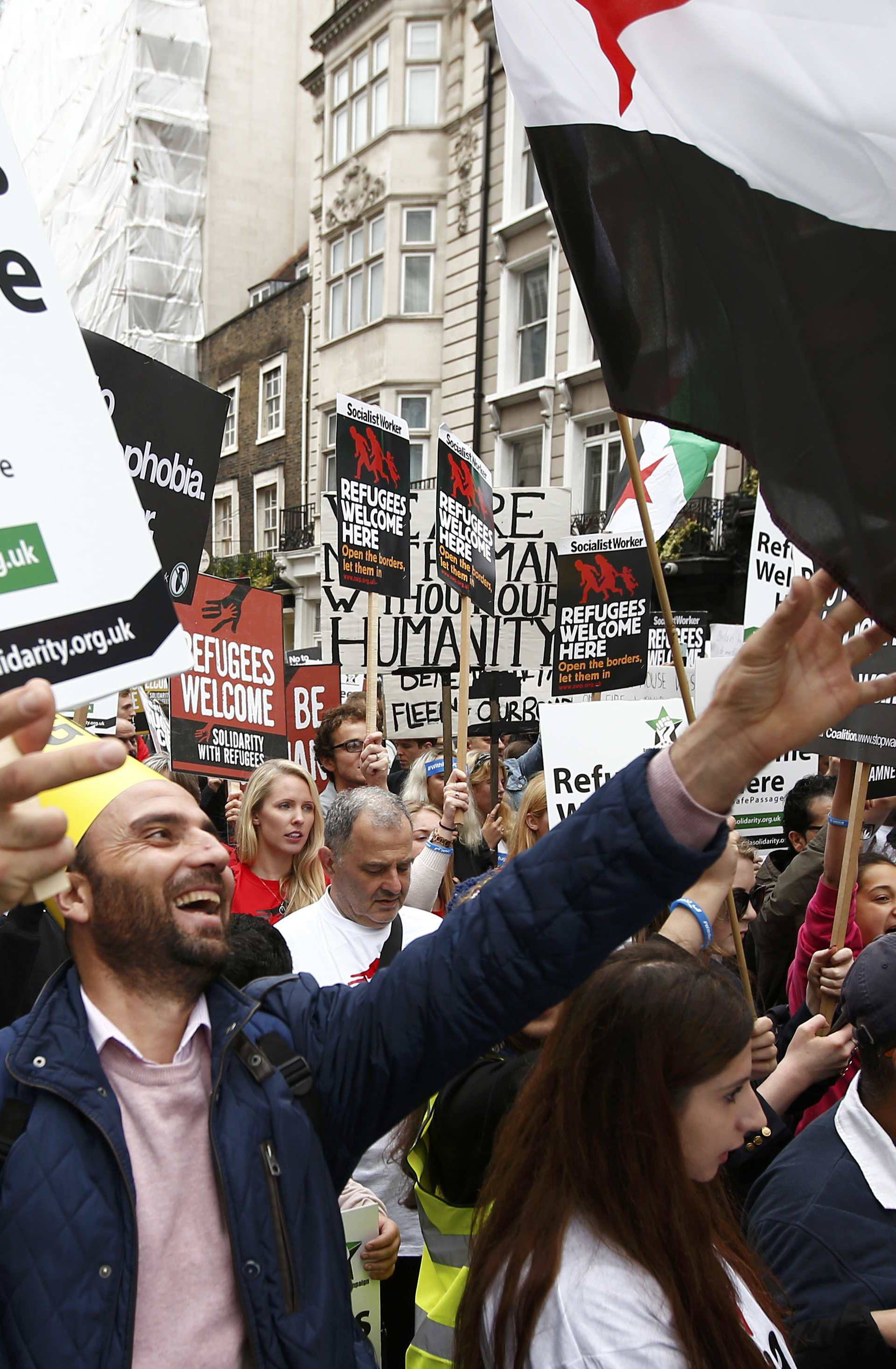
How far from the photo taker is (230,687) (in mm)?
5902

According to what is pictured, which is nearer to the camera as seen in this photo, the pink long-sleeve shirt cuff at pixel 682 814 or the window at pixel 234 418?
the pink long-sleeve shirt cuff at pixel 682 814

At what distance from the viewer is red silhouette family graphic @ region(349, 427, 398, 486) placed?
6.77 m

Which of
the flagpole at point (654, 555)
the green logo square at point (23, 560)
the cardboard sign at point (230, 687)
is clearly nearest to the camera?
the green logo square at point (23, 560)

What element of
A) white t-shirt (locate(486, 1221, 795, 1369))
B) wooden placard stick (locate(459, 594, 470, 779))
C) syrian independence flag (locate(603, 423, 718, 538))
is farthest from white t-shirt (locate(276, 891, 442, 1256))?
syrian independence flag (locate(603, 423, 718, 538))

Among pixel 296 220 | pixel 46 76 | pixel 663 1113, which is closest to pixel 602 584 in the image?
pixel 663 1113

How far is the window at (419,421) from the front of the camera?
23609 mm

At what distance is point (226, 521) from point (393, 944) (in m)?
29.6

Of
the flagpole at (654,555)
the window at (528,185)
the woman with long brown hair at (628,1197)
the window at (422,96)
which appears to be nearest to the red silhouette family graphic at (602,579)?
the flagpole at (654,555)

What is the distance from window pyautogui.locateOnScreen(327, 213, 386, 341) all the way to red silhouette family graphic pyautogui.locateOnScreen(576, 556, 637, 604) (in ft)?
58.2

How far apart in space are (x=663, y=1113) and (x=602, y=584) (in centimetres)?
605

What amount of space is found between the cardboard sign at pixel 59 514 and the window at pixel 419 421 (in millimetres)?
22130

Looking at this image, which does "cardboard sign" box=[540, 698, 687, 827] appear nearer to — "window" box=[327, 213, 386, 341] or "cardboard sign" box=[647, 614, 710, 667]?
"cardboard sign" box=[647, 614, 710, 667]

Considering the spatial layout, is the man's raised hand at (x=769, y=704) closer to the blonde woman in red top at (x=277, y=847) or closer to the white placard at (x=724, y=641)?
the blonde woman in red top at (x=277, y=847)

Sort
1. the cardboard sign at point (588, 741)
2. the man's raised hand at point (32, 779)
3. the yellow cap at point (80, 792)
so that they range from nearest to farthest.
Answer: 1. the man's raised hand at point (32, 779)
2. the yellow cap at point (80, 792)
3. the cardboard sign at point (588, 741)
